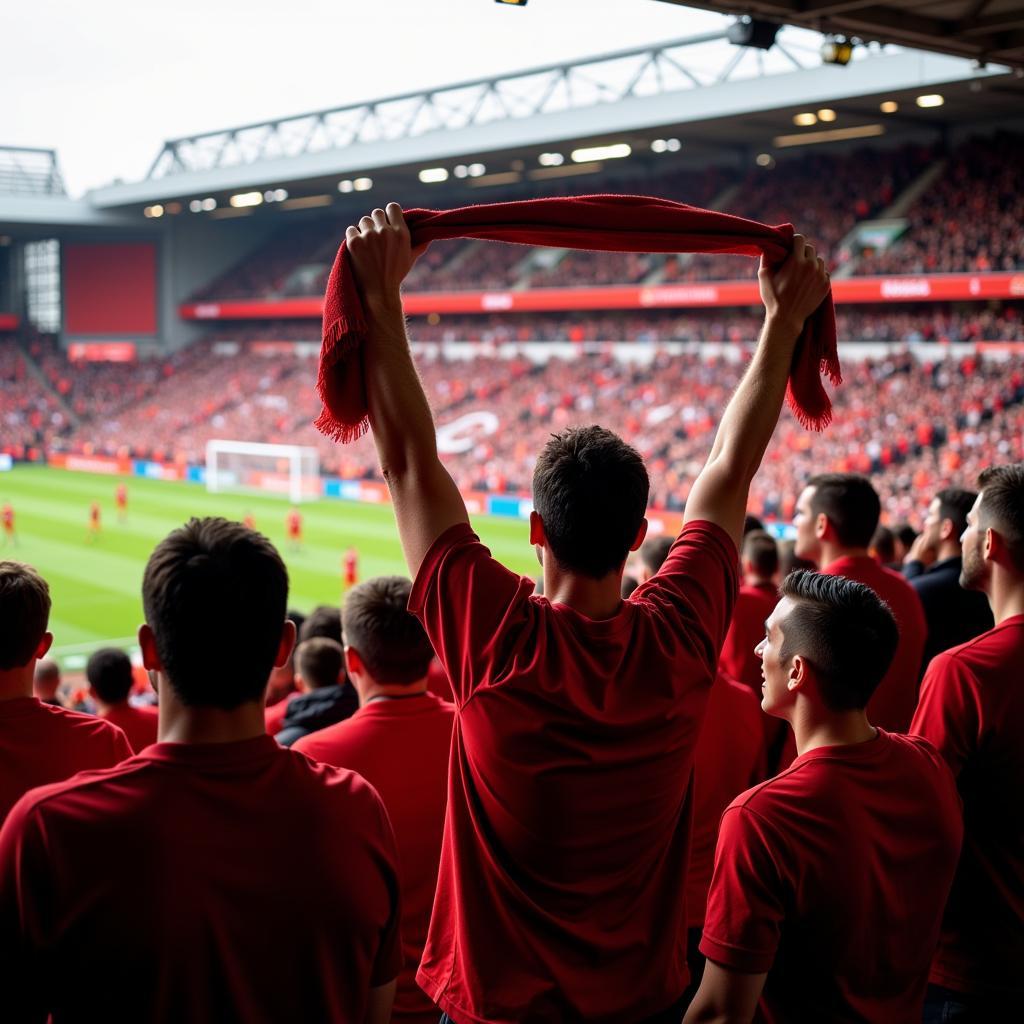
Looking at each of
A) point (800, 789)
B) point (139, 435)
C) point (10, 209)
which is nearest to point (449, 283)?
point (139, 435)

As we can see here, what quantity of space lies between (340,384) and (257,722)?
2.39 feet

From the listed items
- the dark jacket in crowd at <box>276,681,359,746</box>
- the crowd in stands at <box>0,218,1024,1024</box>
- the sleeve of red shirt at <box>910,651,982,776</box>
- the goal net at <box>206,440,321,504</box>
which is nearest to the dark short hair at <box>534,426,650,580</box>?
the crowd in stands at <box>0,218,1024,1024</box>

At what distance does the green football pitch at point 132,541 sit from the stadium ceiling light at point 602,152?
12.1 meters

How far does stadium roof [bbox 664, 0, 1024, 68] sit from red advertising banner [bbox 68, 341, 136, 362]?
49.7 meters

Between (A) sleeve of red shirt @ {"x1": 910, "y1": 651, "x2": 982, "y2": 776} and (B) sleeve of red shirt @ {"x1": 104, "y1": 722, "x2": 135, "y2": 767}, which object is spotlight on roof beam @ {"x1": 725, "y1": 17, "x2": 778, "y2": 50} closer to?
(A) sleeve of red shirt @ {"x1": 910, "y1": 651, "x2": 982, "y2": 776}

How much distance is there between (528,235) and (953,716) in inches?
68.6

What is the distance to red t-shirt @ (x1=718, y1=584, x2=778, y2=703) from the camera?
5.47m

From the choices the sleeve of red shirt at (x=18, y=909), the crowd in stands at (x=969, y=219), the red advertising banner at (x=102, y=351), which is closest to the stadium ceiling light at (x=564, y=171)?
the crowd in stands at (x=969, y=219)

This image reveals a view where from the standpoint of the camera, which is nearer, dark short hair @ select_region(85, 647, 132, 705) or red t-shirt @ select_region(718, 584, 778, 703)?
red t-shirt @ select_region(718, 584, 778, 703)

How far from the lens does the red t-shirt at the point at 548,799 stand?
7.55ft

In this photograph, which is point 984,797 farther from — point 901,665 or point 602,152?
point 602,152

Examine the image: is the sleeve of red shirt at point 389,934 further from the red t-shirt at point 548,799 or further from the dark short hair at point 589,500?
the dark short hair at point 589,500

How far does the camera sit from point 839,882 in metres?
2.52

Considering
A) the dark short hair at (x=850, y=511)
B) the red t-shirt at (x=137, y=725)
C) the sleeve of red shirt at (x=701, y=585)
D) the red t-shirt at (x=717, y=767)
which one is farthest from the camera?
the red t-shirt at (x=137, y=725)
